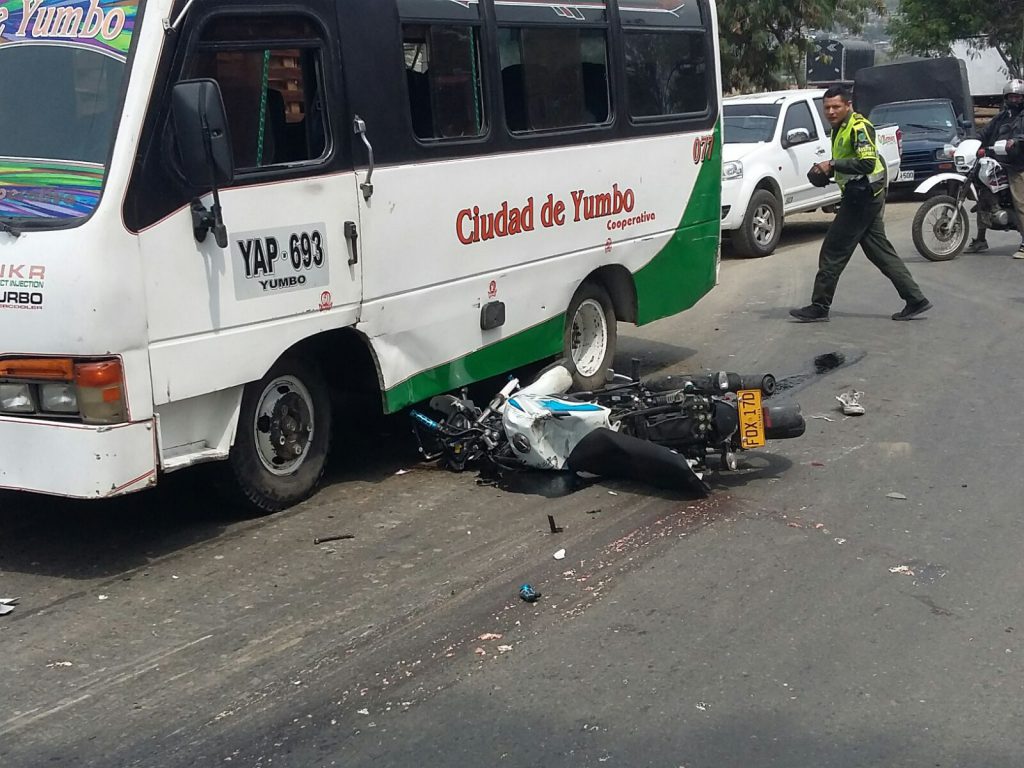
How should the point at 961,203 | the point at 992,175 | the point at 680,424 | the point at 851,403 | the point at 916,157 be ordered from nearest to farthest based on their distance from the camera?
the point at 680,424, the point at 851,403, the point at 992,175, the point at 961,203, the point at 916,157

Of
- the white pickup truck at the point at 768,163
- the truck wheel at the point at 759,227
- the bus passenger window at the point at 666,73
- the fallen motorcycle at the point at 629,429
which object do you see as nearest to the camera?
the fallen motorcycle at the point at 629,429

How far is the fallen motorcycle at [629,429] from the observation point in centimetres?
629

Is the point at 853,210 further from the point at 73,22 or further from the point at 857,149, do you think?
the point at 73,22

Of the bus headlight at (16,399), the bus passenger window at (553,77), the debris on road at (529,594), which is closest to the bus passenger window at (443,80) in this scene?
the bus passenger window at (553,77)

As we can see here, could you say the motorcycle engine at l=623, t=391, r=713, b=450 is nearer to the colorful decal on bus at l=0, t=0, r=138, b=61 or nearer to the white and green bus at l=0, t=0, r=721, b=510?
the white and green bus at l=0, t=0, r=721, b=510

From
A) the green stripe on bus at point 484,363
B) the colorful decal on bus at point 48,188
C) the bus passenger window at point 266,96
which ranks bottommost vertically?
the green stripe on bus at point 484,363

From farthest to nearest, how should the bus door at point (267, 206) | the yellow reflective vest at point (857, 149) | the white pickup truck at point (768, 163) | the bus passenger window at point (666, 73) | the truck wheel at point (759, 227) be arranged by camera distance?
1. the truck wheel at point (759, 227)
2. the white pickup truck at point (768, 163)
3. the yellow reflective vest at point (857, 149)
4. the bus passenger window at point (666, 73)
5. the bus door at point (267, 206)

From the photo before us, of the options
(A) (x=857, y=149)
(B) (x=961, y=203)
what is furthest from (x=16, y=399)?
(B) (x=961, y=203)

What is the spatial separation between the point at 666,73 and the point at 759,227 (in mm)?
7043

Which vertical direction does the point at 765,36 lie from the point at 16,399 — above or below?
above

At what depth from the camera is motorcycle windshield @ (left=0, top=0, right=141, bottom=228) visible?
505 centimetres

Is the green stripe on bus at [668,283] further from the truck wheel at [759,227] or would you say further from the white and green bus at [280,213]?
the truck wheel at [759,227]

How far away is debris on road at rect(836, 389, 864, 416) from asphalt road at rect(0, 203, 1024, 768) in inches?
9.6

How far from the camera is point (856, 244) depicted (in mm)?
10773
